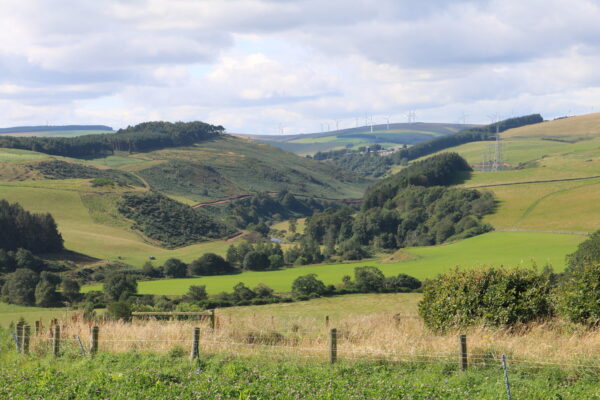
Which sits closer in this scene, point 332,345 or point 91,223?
point 332,345

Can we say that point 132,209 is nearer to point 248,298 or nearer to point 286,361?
point 248,298

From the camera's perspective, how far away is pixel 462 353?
16.2 meters

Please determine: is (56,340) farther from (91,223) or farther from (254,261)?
(91,223)

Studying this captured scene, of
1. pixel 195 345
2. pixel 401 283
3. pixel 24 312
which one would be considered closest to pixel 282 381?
pixel 195 345

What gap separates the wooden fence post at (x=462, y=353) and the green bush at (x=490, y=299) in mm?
4669

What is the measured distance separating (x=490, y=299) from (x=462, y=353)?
17.6 ft

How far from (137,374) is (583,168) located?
162m

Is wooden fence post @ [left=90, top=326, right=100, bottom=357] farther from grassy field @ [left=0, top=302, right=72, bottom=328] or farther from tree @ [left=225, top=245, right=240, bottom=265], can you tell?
tree @ [left=225, top=245, right=240, bottom=265]

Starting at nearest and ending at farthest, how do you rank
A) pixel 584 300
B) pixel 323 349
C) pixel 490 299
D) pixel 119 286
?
1. pixel 323 349
2. pixel 584 300
3. pixel 490 299
4. pixel 119 286

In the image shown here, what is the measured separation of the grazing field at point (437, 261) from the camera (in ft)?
276

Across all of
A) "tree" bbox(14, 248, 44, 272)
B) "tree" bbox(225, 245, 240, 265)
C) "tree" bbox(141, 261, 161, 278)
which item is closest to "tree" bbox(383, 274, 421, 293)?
"tree" bbox(141, 261, 161, 278)

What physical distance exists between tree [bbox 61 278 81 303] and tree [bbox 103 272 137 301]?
348cm

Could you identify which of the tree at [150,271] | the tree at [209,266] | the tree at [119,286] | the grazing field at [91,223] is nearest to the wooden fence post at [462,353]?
the tree at [119,286]

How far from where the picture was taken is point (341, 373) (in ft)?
54.7
